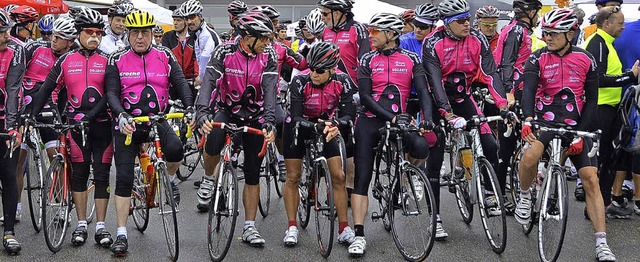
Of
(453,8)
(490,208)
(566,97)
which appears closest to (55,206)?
(490,208)

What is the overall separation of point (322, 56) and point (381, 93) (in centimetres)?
65

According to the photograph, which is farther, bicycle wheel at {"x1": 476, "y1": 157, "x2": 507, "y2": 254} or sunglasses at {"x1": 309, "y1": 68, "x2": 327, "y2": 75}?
sunglasses at {"x1": 309, "y1": 68, "x2": 327, "y2": 75}

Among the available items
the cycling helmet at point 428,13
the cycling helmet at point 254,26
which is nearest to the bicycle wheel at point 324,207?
the cycling helmet at point 254,26

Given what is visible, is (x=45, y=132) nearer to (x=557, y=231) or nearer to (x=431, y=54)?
(x=431, y=54)

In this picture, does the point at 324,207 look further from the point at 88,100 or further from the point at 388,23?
the point at 88,100

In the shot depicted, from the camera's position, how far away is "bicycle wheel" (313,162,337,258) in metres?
7.04

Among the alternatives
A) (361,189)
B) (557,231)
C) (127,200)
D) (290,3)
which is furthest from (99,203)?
(290,3)

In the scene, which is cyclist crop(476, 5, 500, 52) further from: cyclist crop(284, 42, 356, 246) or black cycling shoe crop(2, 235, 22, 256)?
black cycling shoe crop(2, 235, 22, 256)

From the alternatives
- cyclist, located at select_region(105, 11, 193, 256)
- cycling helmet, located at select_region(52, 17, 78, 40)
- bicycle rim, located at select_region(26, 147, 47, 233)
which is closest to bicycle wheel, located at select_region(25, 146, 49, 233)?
bicycle rim, located at select_region(26, 147, 47, 233)

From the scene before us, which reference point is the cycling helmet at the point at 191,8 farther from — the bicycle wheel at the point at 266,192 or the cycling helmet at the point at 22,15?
the bicycle wheel at the point at 266,192

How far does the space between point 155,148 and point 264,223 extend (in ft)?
6.70

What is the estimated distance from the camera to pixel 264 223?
28.8ft

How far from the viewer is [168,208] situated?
6.90 m

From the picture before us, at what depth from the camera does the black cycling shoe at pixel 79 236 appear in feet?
25.2
